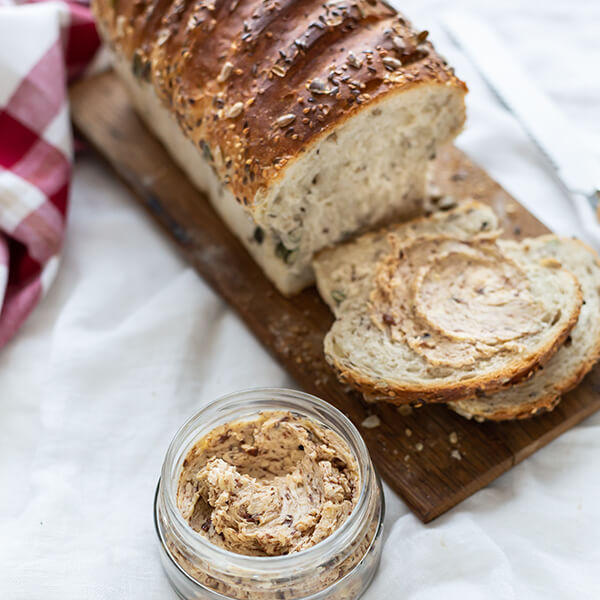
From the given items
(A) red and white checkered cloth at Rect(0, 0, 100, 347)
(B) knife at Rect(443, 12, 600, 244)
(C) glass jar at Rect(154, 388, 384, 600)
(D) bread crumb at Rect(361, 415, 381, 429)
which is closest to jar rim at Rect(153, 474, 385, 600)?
(C) glass jar at Rect(154, 388, 384, 600)

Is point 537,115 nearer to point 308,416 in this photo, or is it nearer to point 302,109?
point 302,109

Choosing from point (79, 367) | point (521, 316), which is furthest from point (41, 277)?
point (521, 316)

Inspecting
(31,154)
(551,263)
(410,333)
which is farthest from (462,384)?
(31,154)

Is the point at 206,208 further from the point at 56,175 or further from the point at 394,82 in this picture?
the point at 394,82

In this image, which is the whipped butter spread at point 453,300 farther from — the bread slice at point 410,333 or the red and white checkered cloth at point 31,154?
the red and white checkered cloth at point 31,154

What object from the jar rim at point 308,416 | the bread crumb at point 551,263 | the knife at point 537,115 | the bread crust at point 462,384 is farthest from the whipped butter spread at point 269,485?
the knife at point 537,115

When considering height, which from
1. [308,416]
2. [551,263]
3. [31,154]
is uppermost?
[31,154]

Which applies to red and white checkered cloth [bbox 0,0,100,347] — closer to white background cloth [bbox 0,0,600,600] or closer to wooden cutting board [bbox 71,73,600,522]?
white background cloth [bbox 0,0,600,600]
